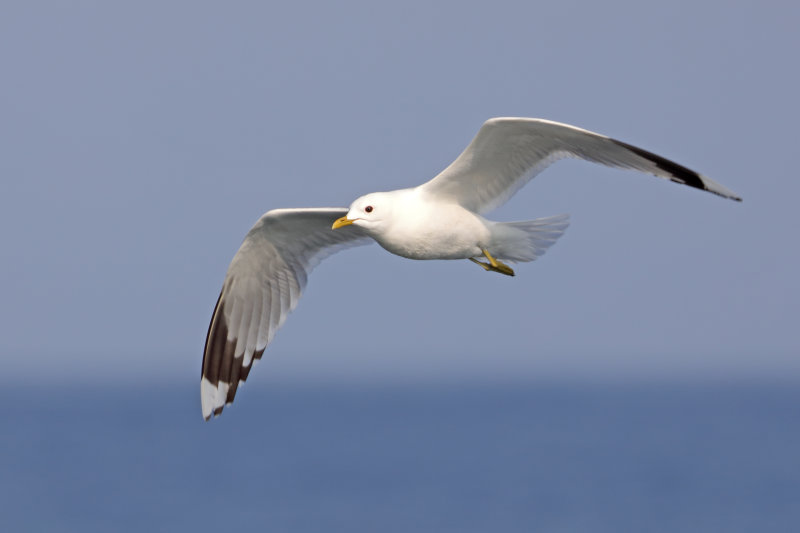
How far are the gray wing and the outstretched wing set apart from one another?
5.70 feet

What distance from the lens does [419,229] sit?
34.4 ft

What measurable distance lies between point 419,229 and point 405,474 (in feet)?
183

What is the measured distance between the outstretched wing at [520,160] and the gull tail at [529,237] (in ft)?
1.08

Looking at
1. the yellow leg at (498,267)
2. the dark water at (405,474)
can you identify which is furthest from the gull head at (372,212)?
the dark water at (405,474)

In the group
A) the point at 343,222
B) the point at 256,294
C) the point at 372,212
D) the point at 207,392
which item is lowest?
the point at 207,392

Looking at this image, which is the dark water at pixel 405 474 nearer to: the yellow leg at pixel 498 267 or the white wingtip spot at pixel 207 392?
the white wingtip spot at pixel 207 392

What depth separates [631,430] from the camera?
97.1 m

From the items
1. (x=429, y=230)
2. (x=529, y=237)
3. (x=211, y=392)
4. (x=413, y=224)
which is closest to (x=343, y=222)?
(x=413, y=224)

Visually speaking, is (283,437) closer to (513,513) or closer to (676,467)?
(676,467)

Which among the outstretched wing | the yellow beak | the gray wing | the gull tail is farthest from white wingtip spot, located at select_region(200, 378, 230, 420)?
the outstretched wing

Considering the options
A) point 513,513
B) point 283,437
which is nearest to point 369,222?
point 513,513

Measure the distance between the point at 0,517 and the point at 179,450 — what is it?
1252 inches

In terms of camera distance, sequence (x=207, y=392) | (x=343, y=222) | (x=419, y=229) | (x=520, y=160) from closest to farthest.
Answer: (x=419, y=229) < (x=343, y=222) < (x=520, y=160) < (x=207, y=392)

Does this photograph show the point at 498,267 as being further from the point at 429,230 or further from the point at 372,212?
the point at 372,212
